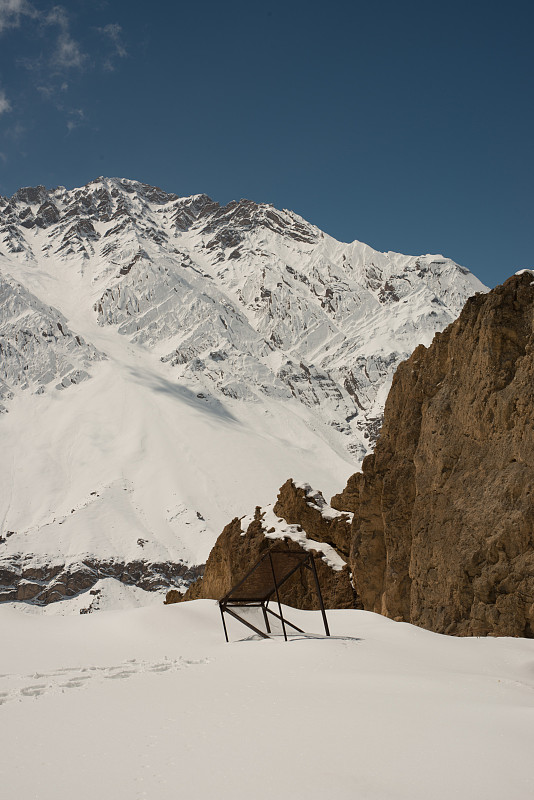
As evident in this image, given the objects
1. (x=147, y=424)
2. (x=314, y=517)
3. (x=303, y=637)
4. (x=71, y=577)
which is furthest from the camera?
(x=147, y=424)

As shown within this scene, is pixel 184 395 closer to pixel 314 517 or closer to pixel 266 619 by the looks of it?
pixel 314 517

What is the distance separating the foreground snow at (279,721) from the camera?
595 centimetres

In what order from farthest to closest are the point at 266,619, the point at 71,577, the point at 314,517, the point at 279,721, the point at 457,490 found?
the point at 71,577, the point at 314,517, the point at 457,490, the point at 266,619, the point at 279,721

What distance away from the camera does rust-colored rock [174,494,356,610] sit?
28.6 meters

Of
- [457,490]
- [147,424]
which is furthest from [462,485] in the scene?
[147,424]

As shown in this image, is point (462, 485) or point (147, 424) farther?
point (147, 424)

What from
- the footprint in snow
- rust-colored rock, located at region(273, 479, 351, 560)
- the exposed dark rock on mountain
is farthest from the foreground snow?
the exposed dark rock on mountain

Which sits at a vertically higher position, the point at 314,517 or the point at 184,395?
the point at 184,395

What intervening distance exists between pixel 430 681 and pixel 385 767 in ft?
17.5

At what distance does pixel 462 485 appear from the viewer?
20219mm

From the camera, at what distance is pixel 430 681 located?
36.7 feet

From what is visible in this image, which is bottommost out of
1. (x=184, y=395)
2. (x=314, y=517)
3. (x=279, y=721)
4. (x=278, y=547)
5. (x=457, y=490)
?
(x=279, y=721)

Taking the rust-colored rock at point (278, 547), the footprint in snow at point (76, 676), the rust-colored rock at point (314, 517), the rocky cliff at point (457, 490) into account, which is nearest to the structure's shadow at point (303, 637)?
the footprint in snow at point (76, 676)

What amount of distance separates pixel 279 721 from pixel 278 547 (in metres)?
22.8
